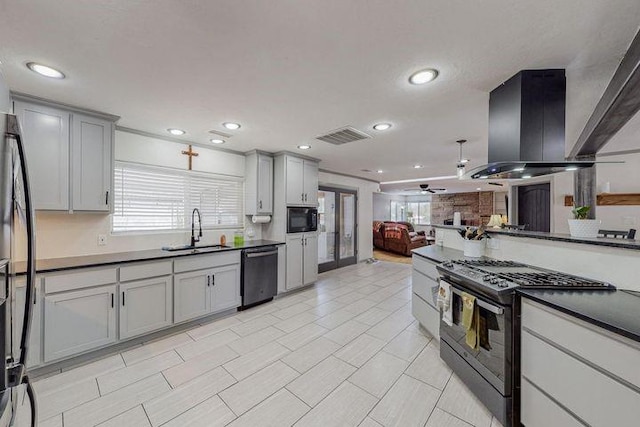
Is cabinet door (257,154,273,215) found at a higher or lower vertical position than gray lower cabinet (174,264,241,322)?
higher

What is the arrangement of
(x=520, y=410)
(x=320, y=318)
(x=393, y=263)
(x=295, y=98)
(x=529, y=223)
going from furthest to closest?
(x=393, y=263) → (x=529, y=223) → (x=320, y=318) → (x=295, y=98) → (x=520, y=410)

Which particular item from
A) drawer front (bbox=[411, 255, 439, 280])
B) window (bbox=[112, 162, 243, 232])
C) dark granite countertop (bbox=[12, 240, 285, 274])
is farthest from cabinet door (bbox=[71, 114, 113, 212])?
drawer front (bbox=[411, 255, 439, 280])

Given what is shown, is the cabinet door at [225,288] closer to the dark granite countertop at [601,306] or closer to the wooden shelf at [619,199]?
the dark granite countertop at [601,306]

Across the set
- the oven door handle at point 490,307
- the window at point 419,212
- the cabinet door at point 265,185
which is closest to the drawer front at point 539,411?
the oven door handle at point 490,307

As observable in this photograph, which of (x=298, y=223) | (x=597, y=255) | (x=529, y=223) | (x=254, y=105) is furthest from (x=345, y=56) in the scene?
(x=529, y=223)

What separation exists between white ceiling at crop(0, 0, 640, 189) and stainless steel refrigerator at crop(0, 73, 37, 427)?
839 mm

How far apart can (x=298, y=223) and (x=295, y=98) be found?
257cm

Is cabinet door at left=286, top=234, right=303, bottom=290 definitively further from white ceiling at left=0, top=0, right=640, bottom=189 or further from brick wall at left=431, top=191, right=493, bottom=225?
brick wall at left=431, top=191, right=493, bottom=225

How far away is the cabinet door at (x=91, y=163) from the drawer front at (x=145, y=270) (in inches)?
27.4

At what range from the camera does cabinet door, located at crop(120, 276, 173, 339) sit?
2572mm

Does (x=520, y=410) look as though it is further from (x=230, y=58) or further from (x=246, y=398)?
(x=230, y=58)

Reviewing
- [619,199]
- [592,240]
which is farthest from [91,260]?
[619,199]

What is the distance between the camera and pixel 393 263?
22.9 ft

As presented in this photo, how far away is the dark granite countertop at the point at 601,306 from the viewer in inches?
43.7
